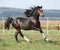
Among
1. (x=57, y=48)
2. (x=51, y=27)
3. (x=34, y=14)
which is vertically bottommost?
(x=51, y=27)

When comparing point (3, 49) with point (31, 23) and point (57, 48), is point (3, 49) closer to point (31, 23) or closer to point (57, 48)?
point (57, 48)

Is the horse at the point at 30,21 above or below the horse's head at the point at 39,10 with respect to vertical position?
below

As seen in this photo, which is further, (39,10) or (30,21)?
(30,21)

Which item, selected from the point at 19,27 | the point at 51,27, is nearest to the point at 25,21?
the point at 19,27

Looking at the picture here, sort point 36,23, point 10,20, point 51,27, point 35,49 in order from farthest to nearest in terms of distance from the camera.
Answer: point 51,27 < point 10,20 < point 36,23 < point 35,49

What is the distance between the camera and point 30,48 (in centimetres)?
1279

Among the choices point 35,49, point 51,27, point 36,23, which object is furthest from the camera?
point 51,27

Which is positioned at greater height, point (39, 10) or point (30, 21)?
point (39, 10)

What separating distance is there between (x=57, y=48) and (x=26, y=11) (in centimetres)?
487

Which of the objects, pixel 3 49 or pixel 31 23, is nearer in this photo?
pixel 3 49

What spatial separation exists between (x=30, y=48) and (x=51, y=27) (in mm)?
23173

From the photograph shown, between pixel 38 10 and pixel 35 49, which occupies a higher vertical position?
pixel 38 10

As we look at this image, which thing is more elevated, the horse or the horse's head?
the horse's head

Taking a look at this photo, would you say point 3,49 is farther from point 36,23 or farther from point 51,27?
point 51,27
